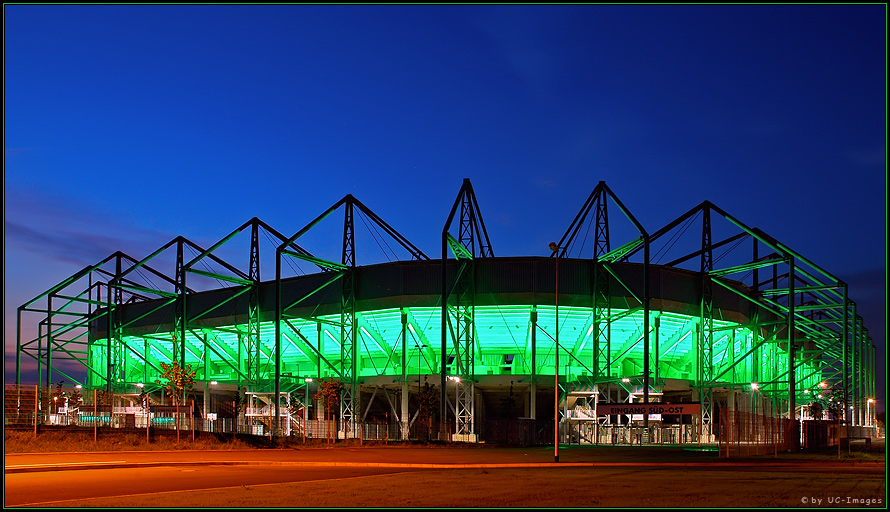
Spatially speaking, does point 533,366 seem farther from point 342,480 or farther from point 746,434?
Result: point 342,480

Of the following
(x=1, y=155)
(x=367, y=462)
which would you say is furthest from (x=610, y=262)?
(x=1, y=155)

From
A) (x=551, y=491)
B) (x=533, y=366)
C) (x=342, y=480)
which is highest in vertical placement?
(x=533, y=366)

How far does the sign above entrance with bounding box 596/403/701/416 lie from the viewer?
4534cm

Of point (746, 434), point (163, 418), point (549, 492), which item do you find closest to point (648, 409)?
point (746, 434)

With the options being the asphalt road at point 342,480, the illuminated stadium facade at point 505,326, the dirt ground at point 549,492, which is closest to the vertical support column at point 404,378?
→ the illuminated stadium facade at point 505,326

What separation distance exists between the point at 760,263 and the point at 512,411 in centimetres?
2959

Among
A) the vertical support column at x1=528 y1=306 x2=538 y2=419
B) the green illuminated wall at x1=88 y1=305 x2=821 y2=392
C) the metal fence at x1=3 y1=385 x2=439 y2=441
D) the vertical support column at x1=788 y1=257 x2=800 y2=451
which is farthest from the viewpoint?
the green illuminated wall at x1=88 y1=305 x2=821 y2=392

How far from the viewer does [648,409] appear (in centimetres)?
4684

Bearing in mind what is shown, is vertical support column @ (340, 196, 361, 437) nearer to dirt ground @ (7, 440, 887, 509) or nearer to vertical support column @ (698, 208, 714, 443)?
vertical support column @ (698, 208, 714, 443)

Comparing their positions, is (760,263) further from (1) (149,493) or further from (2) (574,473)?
(1) (149,493)

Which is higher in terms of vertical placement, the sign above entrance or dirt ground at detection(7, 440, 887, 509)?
dirt ground at detection(7, 440, 887, 509)

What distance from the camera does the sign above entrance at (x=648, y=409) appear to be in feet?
149

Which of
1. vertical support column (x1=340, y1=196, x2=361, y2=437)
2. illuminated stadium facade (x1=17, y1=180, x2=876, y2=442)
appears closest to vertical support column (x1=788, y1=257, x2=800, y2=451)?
illuminated stadium facade (x1=17, y1=180, x2=876, y2=442)

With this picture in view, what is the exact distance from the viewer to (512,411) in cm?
8862
